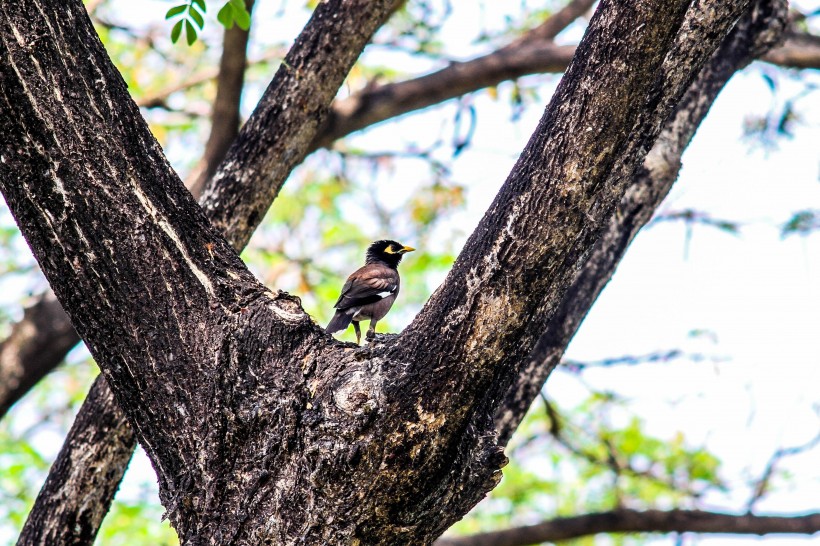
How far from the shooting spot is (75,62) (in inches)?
114

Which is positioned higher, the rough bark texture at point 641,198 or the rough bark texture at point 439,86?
the rough bark texture at point 439,86

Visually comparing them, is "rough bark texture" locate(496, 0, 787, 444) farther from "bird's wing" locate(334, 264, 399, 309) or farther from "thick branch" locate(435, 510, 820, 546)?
"thick branch" locate(435, 510, 820, 546)

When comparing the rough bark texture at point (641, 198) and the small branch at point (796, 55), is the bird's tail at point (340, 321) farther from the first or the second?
the small branch at point (796, 55)

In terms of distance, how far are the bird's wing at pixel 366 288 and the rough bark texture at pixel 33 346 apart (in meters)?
2.21

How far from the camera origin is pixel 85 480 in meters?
3.98

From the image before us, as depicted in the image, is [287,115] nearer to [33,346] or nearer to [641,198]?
[641,198]

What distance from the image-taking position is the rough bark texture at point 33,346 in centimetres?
640

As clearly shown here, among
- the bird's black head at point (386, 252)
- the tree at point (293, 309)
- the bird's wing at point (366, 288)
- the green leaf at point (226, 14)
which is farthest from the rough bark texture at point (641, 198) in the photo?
the bird's black head at point (386, 252)

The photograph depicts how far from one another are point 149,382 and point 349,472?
76 cm

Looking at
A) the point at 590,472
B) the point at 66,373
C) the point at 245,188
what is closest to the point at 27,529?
the point at 245,188

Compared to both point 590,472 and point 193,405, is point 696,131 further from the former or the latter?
point 590,472

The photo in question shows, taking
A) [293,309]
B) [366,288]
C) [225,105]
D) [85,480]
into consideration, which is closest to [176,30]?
[293,309]

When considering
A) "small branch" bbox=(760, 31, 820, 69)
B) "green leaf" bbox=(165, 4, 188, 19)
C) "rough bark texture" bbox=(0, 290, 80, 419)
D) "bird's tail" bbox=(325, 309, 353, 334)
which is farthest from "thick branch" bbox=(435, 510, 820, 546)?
"green leaf" bbox=(165, 4, 188, 19)

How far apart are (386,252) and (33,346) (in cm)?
270
